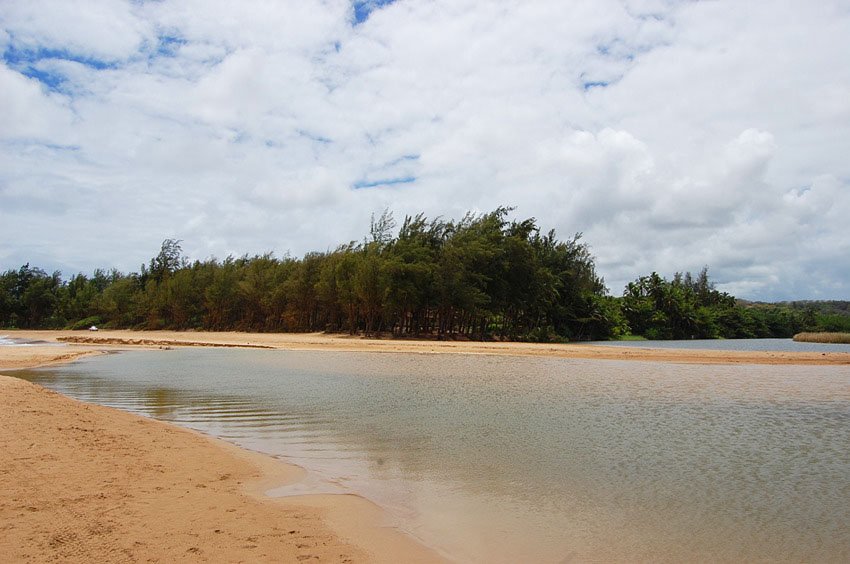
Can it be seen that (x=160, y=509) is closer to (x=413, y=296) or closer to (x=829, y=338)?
(x=413, y=296)

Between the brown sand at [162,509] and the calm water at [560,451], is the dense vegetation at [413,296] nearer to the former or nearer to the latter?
the calm water at [560,451]

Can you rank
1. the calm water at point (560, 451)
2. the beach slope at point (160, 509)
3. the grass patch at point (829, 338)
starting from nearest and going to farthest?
the beach slope at point (160, 509)
the calm water at point (560, 451)
the grass patch at point (829, 338)

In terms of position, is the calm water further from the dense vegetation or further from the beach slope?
the dense vegetation

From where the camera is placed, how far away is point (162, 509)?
543cm

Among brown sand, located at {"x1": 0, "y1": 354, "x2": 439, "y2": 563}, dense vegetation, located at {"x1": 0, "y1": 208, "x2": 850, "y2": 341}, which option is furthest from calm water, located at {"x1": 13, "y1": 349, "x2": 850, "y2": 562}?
dense vegetation, located at {"x1": 0, "y1": 208, "x2": 850, "y2": 341}

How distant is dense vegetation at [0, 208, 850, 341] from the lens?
142 ft

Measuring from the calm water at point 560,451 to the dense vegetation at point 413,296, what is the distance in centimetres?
2414

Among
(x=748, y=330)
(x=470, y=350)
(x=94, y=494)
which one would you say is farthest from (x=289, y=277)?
(x=748, y=330)

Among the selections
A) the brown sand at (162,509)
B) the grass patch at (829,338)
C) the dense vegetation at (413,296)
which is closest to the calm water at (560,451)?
the brown sand at (162,509)

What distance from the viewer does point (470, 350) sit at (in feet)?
107

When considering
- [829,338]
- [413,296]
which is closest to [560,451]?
[413,296]

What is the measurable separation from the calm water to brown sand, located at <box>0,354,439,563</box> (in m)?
0.50

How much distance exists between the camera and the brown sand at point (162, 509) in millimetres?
4520

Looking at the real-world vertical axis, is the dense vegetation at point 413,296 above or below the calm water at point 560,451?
above
